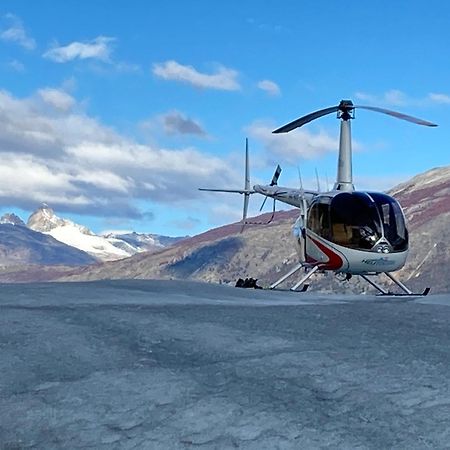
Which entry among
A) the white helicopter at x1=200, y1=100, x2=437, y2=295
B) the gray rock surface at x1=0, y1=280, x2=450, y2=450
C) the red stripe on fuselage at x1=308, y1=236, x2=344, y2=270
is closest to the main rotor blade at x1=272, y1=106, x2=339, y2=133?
the white helicopter at x1=200, y1=100, x2=437, y2=295

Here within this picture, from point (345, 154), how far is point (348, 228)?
4.50m

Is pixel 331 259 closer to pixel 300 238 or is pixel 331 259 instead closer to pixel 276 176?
pixel 300 238

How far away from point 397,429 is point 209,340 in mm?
3334

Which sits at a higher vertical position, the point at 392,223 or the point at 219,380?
the point at 392,223

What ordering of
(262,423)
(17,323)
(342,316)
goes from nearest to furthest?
(262,423)
(17,323)
(342,316)

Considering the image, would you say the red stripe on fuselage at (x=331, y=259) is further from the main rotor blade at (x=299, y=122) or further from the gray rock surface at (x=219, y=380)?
the gray rock surface at (x=219, y=380)

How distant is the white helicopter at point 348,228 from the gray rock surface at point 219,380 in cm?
1699

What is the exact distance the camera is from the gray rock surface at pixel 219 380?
546cm

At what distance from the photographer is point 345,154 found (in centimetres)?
3125


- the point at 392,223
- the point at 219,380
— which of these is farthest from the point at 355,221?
the point at 219,380

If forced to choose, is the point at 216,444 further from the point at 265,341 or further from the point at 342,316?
the point at 342,316

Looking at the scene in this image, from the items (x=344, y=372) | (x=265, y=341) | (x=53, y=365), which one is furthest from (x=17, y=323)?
(x=344, y=372)

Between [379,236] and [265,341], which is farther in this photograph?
[379,236]

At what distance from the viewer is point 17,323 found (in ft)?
30.2
